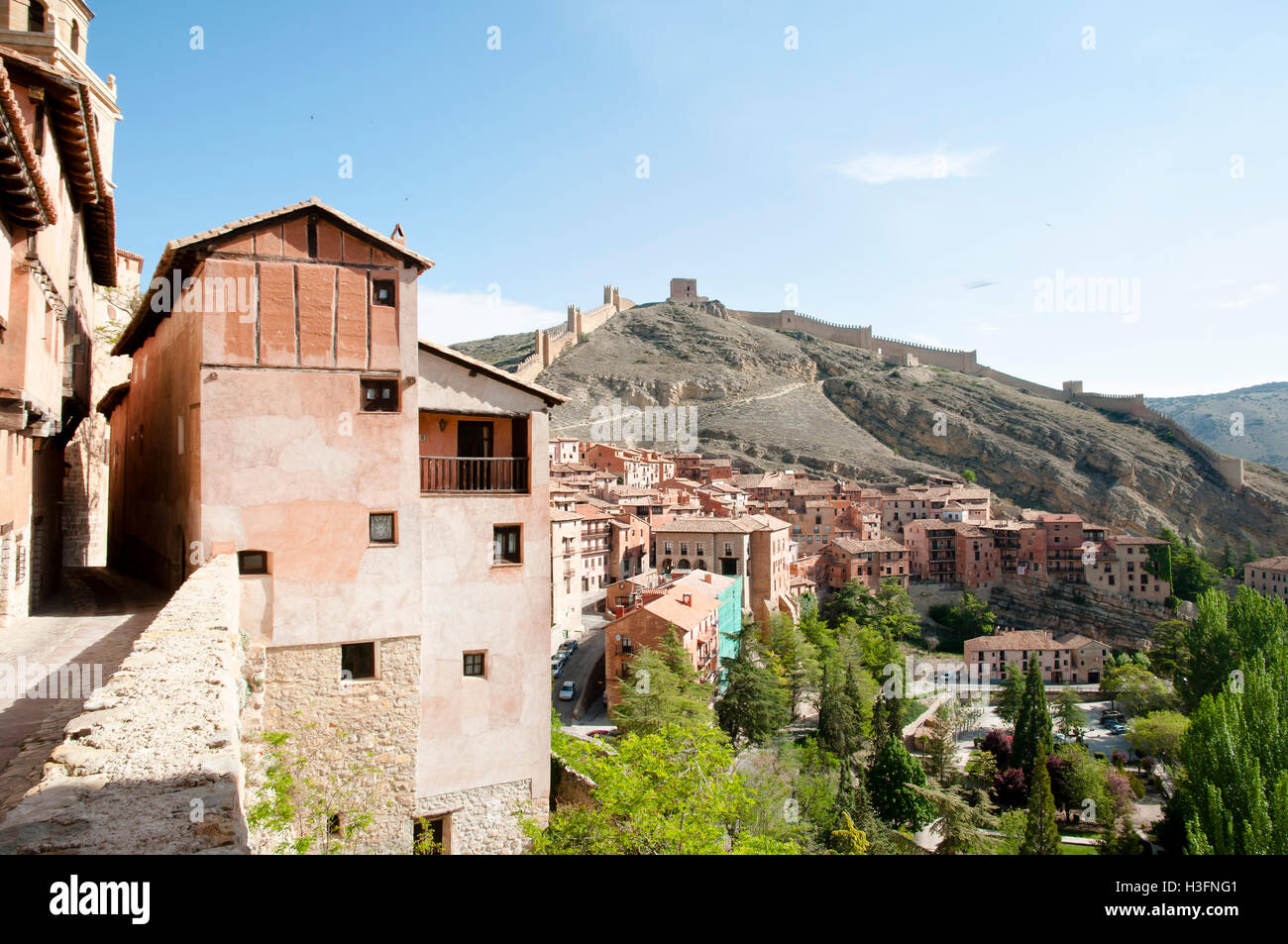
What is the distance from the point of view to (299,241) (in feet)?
37.1

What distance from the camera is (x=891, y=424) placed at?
113250 mm

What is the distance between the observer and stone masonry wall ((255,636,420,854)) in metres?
10.8

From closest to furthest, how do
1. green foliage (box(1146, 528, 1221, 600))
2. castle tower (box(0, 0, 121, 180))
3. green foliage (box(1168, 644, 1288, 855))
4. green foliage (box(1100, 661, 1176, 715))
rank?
castle tower (box(0, 0, 121, 180))
green foliage (box(1168, 644, 1288, 855))
green foliage (box(1100, 661, 1176, 715))
green foliage (box(1146, 528, 1221, 600))

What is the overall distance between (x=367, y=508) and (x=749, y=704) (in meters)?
27.6

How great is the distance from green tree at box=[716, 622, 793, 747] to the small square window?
2396cm

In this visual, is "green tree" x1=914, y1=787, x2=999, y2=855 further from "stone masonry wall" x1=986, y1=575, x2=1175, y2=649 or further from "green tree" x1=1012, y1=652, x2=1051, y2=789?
"stone masonry wall" x1=986, y1=575, x2=1175, y2=649

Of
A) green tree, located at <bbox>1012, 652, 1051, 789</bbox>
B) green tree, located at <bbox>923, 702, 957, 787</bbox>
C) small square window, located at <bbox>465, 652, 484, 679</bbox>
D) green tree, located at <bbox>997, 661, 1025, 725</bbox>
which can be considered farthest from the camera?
green tree, located at <bbox>997, 661, 1025, 725</bbox>

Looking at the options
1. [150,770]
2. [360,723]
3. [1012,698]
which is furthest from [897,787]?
[150,770]

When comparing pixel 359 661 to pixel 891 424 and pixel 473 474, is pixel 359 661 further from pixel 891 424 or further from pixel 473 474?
pixel 891 424

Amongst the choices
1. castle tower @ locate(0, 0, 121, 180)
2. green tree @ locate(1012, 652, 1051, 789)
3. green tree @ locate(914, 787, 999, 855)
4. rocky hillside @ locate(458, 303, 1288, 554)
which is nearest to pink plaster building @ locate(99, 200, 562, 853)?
castle tower @ locate(0, 0, 121, 180)

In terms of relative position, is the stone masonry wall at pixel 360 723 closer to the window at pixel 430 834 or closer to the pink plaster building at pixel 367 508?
the pink plaster building at pixel 367 508

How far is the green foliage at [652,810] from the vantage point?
1173cm
